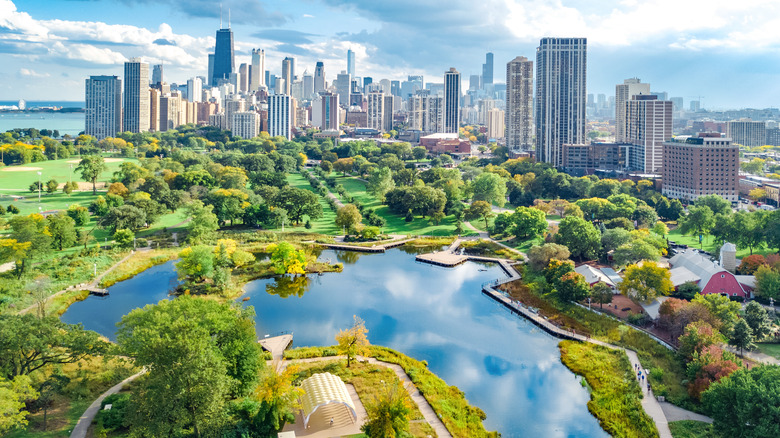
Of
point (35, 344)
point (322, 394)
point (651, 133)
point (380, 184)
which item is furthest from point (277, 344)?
point (651, 133)

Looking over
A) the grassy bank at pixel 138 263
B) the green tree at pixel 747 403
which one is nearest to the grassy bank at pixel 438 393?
the green tree at pixel 747 403

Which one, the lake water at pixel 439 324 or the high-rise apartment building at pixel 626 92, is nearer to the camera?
the lake water at pixel 439 324

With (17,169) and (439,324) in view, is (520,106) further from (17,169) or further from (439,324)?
(439,324)

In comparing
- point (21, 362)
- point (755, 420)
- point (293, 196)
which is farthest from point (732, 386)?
point (293, 196)

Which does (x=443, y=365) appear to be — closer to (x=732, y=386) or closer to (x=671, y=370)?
(x=671, y=370)

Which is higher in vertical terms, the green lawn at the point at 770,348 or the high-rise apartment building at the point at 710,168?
the high-rise apartment building at the point at 710,168

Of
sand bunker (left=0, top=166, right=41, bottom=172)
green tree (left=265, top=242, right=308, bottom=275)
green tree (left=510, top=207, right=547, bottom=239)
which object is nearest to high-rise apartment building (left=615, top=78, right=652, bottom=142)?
green tree (left=510, top=207, right=547, bottom=239)

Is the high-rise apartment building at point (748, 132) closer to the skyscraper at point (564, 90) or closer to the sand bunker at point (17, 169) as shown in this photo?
the skyscraper at point (564, 90)
